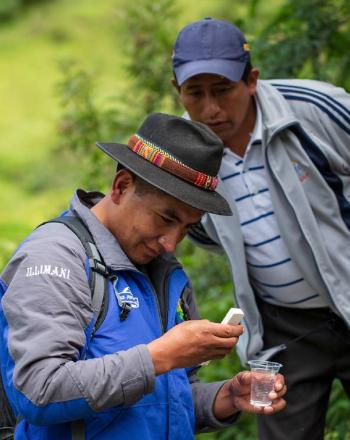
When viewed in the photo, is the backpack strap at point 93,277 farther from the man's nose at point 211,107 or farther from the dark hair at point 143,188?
the man's nose at point 211,107

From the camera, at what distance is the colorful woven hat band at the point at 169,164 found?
95.5 inches

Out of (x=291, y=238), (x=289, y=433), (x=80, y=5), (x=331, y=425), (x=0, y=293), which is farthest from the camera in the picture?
(x=80, y=5)

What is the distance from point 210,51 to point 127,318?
4.38 feet

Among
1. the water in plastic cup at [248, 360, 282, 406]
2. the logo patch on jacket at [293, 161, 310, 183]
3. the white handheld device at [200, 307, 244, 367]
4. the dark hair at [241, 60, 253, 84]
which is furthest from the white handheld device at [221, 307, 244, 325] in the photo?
the dark hair at [241, 60, 253, 84]

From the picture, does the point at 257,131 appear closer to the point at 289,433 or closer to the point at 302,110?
the point at 302,110

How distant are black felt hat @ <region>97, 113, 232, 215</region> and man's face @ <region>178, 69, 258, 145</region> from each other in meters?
0.77

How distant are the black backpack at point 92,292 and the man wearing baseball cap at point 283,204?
0.97 metres

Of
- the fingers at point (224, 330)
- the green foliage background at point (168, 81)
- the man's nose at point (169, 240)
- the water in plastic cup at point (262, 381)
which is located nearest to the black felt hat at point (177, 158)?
the man's nose at point (169, 240)

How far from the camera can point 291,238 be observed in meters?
3.19

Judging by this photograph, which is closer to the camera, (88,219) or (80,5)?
(88,219)

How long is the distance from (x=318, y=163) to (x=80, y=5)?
17.2 m

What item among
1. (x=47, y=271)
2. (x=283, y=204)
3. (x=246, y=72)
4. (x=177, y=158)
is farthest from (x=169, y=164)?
(x=246, y=72)

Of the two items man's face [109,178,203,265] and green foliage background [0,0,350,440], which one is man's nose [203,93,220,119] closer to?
man's face [109,178,203,265]

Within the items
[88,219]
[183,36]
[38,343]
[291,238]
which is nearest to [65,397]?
[38,343]
